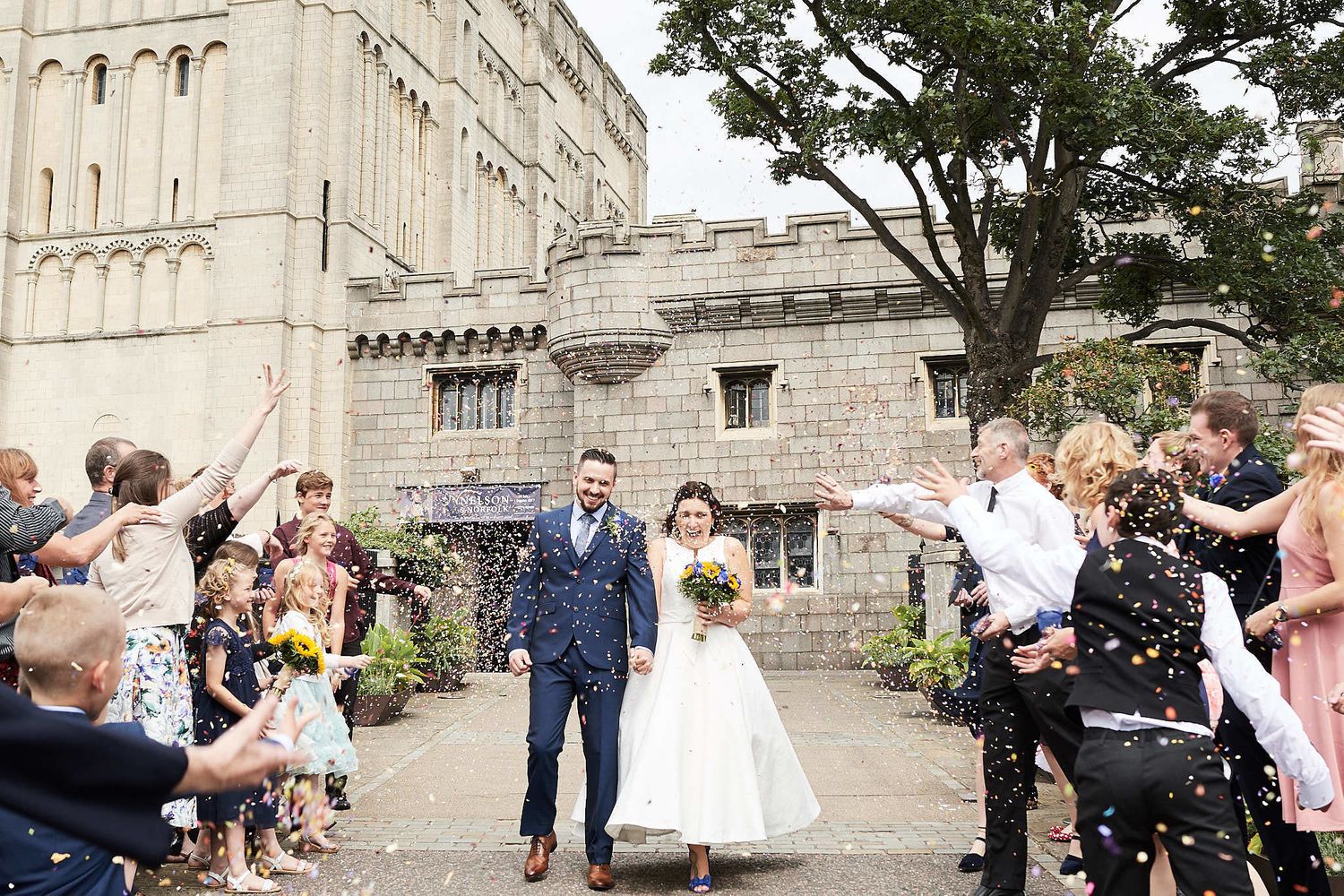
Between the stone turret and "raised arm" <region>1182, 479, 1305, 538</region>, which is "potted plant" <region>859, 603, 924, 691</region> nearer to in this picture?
the stone turret

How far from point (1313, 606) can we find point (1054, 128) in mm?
10178

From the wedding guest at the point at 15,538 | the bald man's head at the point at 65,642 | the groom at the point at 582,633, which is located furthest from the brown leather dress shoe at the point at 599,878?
the bald man's head at the point at 65,642

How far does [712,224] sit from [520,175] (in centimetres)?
1617

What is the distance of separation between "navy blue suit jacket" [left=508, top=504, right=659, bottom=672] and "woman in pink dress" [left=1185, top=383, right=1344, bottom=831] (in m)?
3.10

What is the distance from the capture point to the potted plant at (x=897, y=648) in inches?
560

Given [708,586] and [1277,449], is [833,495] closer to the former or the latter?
[708,586]

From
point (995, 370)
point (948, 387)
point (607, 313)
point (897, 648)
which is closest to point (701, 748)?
point (897, 648)

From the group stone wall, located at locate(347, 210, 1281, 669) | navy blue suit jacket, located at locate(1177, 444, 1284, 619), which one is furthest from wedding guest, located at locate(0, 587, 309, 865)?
stone wall, located at locate(347, 210, 1281, 669)

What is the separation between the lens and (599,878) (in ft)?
18.2

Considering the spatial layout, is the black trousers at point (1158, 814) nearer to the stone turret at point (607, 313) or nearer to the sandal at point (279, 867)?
the sandal at point (279, 867)

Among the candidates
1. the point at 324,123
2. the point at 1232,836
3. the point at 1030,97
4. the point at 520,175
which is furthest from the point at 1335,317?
the point at 520,175

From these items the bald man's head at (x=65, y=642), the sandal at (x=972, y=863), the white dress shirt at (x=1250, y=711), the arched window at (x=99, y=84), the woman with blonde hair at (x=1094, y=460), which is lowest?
the sandal at (x=972, y=863)

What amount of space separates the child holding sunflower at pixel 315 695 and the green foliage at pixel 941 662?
6.95m

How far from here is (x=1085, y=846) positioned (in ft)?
12.1
